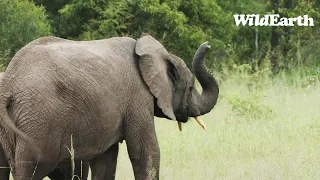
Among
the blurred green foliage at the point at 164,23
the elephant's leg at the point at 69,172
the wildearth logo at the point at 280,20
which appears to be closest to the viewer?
the elephant's leg at the point at 69,172

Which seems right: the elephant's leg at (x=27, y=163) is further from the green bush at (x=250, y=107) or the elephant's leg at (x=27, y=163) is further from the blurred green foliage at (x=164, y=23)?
the blurred green foliage at (x=164, y=23)

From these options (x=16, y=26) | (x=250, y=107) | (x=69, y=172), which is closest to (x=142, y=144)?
(x=69, y=172)

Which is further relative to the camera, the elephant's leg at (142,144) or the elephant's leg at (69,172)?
the elephant's leg at (69,172)

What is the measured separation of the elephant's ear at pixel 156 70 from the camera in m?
7.62

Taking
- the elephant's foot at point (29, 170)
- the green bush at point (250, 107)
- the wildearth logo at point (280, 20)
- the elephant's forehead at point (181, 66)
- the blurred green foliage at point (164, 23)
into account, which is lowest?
the wildearth logo at point (280, 20)

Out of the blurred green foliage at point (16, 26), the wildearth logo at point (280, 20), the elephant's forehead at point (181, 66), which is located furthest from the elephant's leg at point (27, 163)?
the wildearth logo at point (280, 20)

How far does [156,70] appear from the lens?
7703 millimetres

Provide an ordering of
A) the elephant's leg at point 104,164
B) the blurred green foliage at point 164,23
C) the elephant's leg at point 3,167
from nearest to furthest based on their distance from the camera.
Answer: the elephant's leg at point 3,167 → the elephant's leg at point 104,164 → the blurred green foliage at point 164,23

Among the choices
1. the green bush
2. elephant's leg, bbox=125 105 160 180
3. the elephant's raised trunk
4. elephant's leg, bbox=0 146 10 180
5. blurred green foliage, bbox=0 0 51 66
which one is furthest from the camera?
blurred green foliage, bbox=0 0 51 66

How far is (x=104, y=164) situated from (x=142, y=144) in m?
0.57

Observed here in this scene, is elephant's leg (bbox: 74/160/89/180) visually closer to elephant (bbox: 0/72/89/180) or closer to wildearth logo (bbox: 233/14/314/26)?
elephant (bbox: 0/72/89/180)

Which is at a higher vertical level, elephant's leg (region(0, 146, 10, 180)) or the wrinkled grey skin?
the wrinkled grey skin

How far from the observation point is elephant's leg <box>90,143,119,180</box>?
314 inches

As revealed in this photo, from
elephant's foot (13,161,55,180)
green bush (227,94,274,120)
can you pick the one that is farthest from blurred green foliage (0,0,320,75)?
elephant's foot (13,161,55,180)
